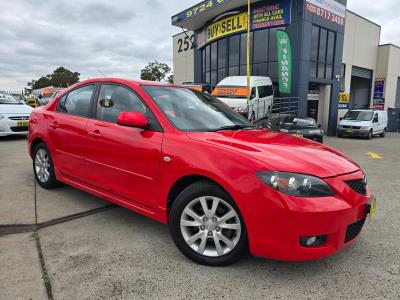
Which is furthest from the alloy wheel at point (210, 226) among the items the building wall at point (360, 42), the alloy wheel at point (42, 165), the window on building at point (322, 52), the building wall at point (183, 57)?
the building wall at point (183, 57)

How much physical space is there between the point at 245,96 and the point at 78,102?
11.1m

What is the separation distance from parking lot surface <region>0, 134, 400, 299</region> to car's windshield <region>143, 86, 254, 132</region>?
3.77ft

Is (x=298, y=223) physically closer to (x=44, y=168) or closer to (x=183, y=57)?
(x=44, y=168)

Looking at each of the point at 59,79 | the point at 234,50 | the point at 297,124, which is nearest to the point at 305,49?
the point at 234,50

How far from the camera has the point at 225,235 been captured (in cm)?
252

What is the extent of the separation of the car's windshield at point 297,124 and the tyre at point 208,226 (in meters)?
9.90

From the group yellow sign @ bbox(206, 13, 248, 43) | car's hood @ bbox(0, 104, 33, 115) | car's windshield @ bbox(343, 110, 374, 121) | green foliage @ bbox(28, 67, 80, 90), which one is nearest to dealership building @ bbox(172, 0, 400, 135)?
yellow sign @ bbox(206, 13, 248, 43)

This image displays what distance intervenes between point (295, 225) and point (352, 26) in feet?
80.4

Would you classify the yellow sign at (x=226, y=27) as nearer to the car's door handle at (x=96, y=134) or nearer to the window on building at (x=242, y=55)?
the window on building at (x=242, y=55)

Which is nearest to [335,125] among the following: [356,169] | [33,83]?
[356,169]

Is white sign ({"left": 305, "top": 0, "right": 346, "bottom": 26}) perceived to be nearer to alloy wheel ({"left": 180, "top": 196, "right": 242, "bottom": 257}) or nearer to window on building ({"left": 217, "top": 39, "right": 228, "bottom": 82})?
window on building ({"left": 217, "top": 39, "right": 228, "bottom": 82})

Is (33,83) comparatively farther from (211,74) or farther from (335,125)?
(335,125)

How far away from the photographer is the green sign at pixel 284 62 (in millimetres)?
16859

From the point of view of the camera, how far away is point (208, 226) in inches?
101
